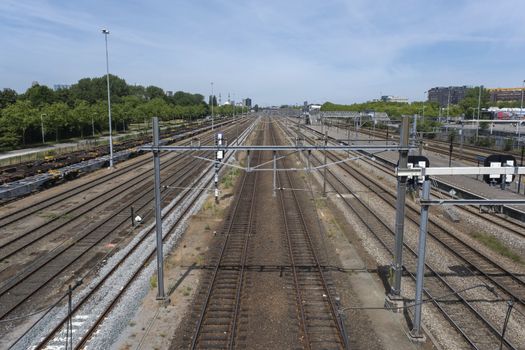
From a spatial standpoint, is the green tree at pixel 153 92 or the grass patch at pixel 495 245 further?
the green tree at pixel 153 92

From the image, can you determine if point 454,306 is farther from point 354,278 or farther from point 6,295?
point 6,295

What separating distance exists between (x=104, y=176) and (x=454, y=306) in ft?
97.8

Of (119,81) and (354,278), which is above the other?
(119,81)

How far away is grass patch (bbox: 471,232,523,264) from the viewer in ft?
52.1

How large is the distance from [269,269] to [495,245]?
9618mm

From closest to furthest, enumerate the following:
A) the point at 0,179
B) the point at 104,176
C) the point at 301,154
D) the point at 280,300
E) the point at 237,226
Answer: the point at 280,300 → the point at 237,226 → the point at 0,179 → the point at 104,176 → the point at 301,154

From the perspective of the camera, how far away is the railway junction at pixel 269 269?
10.6 meters

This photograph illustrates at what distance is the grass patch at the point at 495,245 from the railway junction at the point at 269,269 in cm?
9

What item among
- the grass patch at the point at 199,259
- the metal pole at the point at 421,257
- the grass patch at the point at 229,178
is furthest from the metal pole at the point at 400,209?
the grass patch at the point at 229,178

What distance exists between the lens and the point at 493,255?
53.4 feet

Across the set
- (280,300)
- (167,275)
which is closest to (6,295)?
(167,275)

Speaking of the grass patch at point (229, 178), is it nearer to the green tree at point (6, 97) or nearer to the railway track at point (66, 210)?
the railway track at point (66, 210)

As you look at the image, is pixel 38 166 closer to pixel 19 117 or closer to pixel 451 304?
pixel 19 117

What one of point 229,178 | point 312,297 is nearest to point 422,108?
point 229,178
